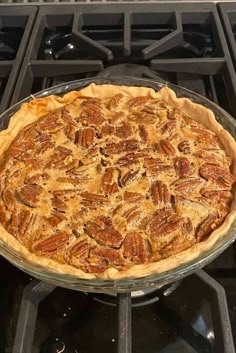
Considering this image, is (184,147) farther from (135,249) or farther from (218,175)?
(135,249)

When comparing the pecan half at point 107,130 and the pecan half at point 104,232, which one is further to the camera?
the pecan half at point 107,130

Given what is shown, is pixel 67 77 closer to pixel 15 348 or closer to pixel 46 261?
pixel 46 261

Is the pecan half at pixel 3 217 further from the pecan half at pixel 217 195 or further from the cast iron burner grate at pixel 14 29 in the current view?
the cast iron burner grate at pixel 14 29

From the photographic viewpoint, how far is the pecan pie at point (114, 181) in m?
0.97

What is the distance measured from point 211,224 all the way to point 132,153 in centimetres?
26

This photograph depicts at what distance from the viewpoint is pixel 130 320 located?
3.02ft

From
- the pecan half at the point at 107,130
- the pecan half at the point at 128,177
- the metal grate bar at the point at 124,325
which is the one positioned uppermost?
the pecan half at the point at 107,130

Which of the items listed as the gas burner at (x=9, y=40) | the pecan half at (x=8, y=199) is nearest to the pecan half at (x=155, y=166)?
the pecan half at (x=8, y=199)

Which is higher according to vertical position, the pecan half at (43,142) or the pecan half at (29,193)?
the pecan half at (43,142)

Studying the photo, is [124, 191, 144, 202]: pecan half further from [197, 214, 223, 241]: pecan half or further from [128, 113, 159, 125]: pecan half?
[128, 113, 159, 125]: pecan half

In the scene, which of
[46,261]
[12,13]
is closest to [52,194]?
[46,261]

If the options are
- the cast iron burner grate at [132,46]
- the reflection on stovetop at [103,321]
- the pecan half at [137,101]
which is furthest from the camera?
the cast iron burner grate at [132,46]

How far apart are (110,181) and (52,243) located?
0.20 metres

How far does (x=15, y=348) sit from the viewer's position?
0.90m
